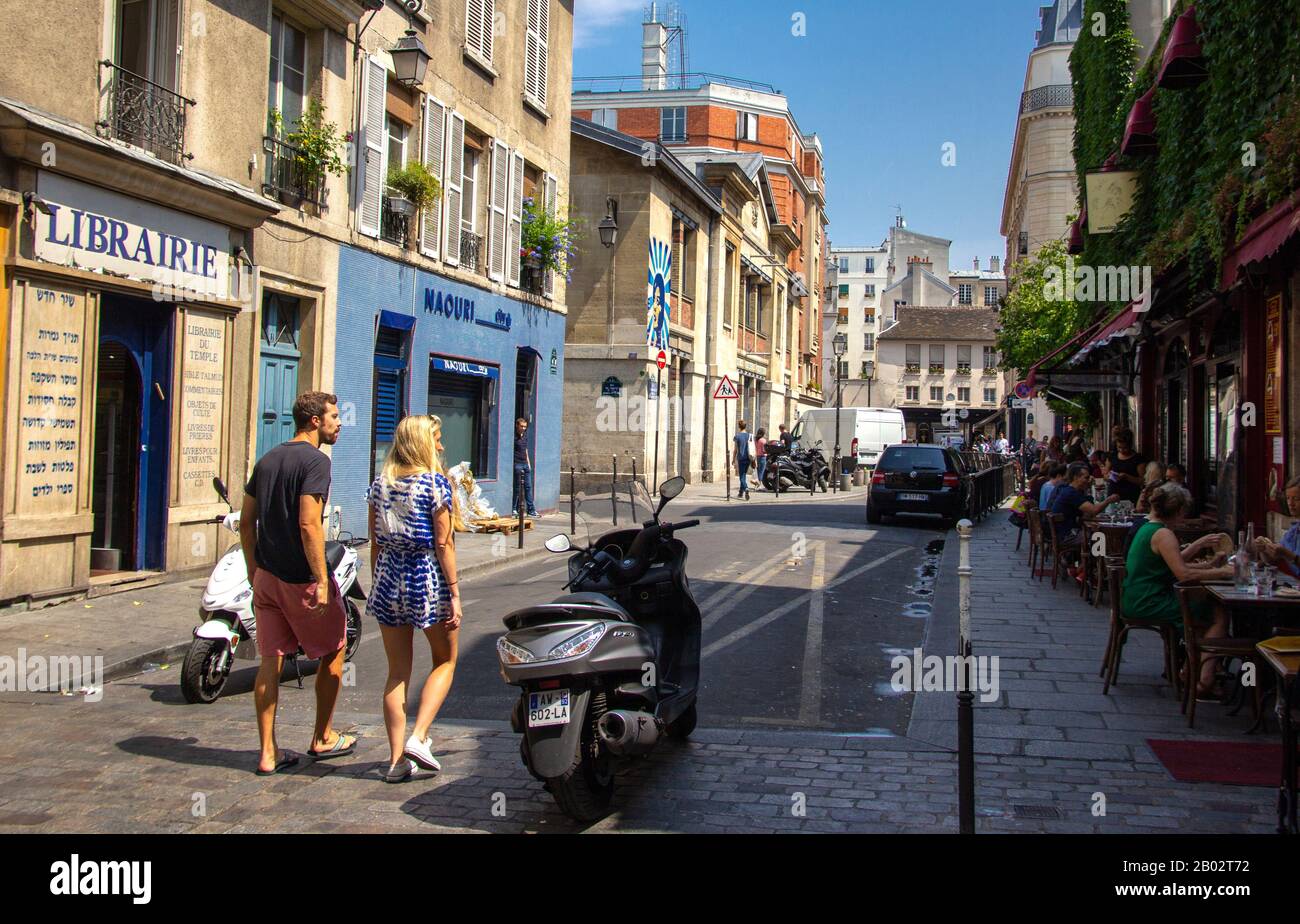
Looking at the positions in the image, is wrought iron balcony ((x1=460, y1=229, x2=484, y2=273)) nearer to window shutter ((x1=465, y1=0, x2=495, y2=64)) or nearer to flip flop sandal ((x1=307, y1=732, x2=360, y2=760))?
window shutter ((x1=465, y1=0, x2=495, y2=64))

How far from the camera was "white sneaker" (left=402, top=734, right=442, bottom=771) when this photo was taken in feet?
17.6

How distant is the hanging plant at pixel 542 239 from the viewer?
2094cm

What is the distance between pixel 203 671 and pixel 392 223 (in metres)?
10.6

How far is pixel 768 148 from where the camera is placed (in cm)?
5494

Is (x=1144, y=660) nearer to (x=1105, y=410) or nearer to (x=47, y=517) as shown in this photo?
(x=47, y=517)

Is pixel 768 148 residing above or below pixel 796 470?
above

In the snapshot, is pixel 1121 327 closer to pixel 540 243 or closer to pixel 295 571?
pixel 540 243

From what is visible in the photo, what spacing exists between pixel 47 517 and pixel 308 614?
557 cm

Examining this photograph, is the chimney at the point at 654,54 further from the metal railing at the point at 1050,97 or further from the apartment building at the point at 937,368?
the apartment building at the point at 937,368

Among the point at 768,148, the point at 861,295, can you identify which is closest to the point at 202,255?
the point at 768,148

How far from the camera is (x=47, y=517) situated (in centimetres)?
982

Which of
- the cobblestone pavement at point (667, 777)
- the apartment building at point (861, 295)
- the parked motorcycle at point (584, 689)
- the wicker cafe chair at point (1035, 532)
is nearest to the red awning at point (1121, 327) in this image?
the wicker cafe chair at point (1035, 532)

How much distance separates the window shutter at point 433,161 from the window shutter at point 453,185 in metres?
0.10
